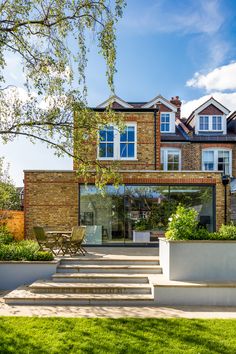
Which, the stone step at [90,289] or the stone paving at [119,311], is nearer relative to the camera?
the stone paving at [119,311]

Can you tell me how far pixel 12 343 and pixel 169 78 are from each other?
383 inches

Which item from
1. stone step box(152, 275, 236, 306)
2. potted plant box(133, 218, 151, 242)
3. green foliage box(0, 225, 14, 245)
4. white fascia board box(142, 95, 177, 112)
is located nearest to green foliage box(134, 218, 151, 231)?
potted plant box(133, 218, 151, 242)

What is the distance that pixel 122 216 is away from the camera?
1444 cm

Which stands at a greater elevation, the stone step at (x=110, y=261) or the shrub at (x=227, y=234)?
the shrub at (x=227, y=234)

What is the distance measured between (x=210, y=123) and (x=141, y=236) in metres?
12.1

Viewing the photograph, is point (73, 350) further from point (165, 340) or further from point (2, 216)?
point (2, 216)

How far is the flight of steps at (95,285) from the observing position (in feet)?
24.4

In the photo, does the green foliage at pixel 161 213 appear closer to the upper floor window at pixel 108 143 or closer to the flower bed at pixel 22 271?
the upper floor window at pixel 108 143

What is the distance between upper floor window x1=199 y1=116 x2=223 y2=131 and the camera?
22953 mm

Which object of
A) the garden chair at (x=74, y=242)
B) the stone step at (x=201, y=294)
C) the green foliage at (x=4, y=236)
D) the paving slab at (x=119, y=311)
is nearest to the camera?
the paving slab at (x=119, y=311)

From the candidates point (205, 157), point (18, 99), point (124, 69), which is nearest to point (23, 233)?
point (18, 99)

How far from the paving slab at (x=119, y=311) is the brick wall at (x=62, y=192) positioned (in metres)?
6.94

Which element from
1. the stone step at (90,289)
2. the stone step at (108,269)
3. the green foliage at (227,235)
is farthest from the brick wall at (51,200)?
the green foliage at (227,235)

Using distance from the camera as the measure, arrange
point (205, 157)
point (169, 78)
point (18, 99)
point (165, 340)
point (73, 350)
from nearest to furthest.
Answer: point (73, 350) → point (165, 340) → point (18, 99) → point (169, 78) → point (205, 157)
